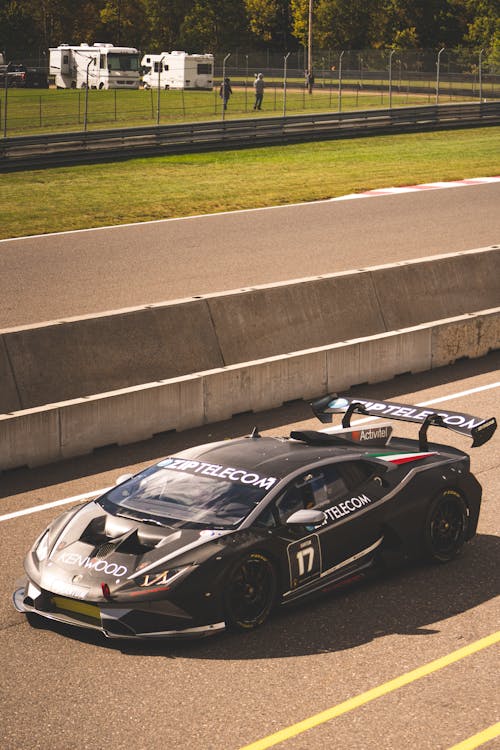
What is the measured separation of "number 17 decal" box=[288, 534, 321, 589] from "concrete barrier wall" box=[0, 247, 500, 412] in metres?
6.42

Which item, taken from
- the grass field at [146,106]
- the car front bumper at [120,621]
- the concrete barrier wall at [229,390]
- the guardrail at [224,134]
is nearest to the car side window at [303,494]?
the car front bumper at [120,621]

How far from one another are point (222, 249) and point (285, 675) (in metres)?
17.0

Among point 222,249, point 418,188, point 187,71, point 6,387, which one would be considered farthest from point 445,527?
point 187,71

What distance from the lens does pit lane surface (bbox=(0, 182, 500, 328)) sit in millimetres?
20734

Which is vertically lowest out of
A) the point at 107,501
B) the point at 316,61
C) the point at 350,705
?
the point at 350,705

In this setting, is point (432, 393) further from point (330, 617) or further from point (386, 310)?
point (330, 617)

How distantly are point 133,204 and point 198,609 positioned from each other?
22932 mm

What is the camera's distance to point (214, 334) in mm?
16875

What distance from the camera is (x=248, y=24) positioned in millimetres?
113875

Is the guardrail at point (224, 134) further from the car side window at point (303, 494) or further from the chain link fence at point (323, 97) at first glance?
the car side window at point (303, 494)

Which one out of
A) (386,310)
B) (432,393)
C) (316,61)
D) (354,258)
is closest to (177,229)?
(354,258)

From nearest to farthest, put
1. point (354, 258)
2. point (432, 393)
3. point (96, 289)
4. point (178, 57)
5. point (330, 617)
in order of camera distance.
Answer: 1. point (330, 617)
2. point (432, 393)
3. point (96, 289)
4. point (354, 258)
5. point (178, 57)

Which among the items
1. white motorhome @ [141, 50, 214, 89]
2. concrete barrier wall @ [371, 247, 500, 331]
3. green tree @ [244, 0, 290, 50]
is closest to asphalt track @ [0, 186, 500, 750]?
concrete barrier wall @ [371, 247, 500, 331]

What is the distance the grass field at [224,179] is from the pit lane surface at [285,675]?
18498 mm
